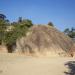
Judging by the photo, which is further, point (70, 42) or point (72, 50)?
point (70, 42)

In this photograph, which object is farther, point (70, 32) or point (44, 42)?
point (70, 32)

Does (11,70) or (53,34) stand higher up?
(53,34)

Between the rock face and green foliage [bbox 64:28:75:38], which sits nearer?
the rock face

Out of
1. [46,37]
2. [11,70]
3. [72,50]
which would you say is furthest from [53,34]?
[11,70]

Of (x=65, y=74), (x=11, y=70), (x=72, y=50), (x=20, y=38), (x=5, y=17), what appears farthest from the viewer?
(x=20, y=38)

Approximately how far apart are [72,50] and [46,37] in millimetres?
3259

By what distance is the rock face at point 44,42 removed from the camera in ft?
71.4

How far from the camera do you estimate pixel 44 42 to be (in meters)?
22.3

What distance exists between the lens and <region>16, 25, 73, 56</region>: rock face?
71.4 ft

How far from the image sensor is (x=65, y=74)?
1168cm

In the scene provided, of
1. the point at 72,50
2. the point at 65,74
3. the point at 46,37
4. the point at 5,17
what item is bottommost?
the point at 65,74

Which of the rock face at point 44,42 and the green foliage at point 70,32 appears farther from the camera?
the green foliage at point 70,32

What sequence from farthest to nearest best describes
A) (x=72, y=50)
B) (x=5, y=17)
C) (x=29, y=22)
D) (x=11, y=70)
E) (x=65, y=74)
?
(x=29, y=22)
(x=72, y=50)
(x=5, y=17)
(x=11, y=70)
(x=65, y=74)

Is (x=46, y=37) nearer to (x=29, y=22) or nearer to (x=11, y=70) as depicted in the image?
(x=29, y=22)
